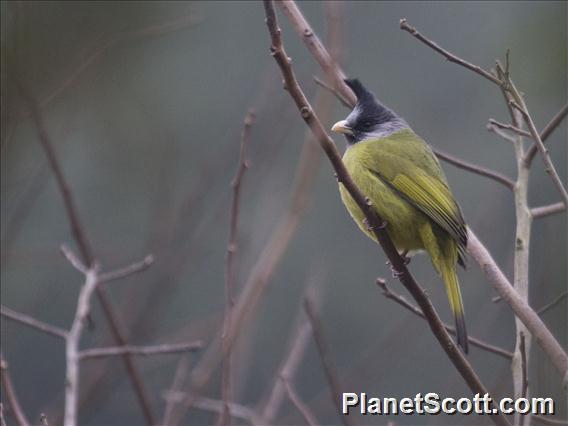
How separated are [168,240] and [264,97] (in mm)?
717

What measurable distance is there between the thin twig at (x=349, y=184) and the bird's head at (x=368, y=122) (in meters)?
1.08

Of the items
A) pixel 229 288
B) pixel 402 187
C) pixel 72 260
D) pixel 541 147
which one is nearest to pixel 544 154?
pixel 541 147

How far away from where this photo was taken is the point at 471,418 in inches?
108

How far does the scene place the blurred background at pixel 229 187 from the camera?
3.69 m

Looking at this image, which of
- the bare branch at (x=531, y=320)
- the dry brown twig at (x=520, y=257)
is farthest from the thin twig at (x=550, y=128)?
the bare branch at (x=531, y=320)

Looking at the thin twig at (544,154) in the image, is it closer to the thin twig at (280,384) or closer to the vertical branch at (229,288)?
the vertical branch at (229,288)

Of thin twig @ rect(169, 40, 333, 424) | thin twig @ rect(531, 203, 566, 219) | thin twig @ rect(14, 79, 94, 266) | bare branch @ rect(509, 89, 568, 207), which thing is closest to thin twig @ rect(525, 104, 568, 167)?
thin twig @ rect(531, 203, 566, 219)

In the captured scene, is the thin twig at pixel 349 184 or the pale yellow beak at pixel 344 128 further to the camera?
the pale yellow beak at pixel 344 128

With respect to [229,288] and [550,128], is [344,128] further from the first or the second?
[229,288]

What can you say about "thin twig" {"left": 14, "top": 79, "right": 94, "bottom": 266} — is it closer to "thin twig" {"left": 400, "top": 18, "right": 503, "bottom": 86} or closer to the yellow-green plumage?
"thin twig" {"left": 400, "top": 18, "right": 503, "bottom": 86}

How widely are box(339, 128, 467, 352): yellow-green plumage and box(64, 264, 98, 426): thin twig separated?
4.06 feet

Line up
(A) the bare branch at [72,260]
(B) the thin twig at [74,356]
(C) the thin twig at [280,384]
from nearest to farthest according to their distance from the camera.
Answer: (B) the thin twig at [74,356], (C) the thin twig at [280,384], (A) the bare branch at [72,260]

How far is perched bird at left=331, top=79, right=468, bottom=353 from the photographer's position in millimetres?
3514

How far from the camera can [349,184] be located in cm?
248
